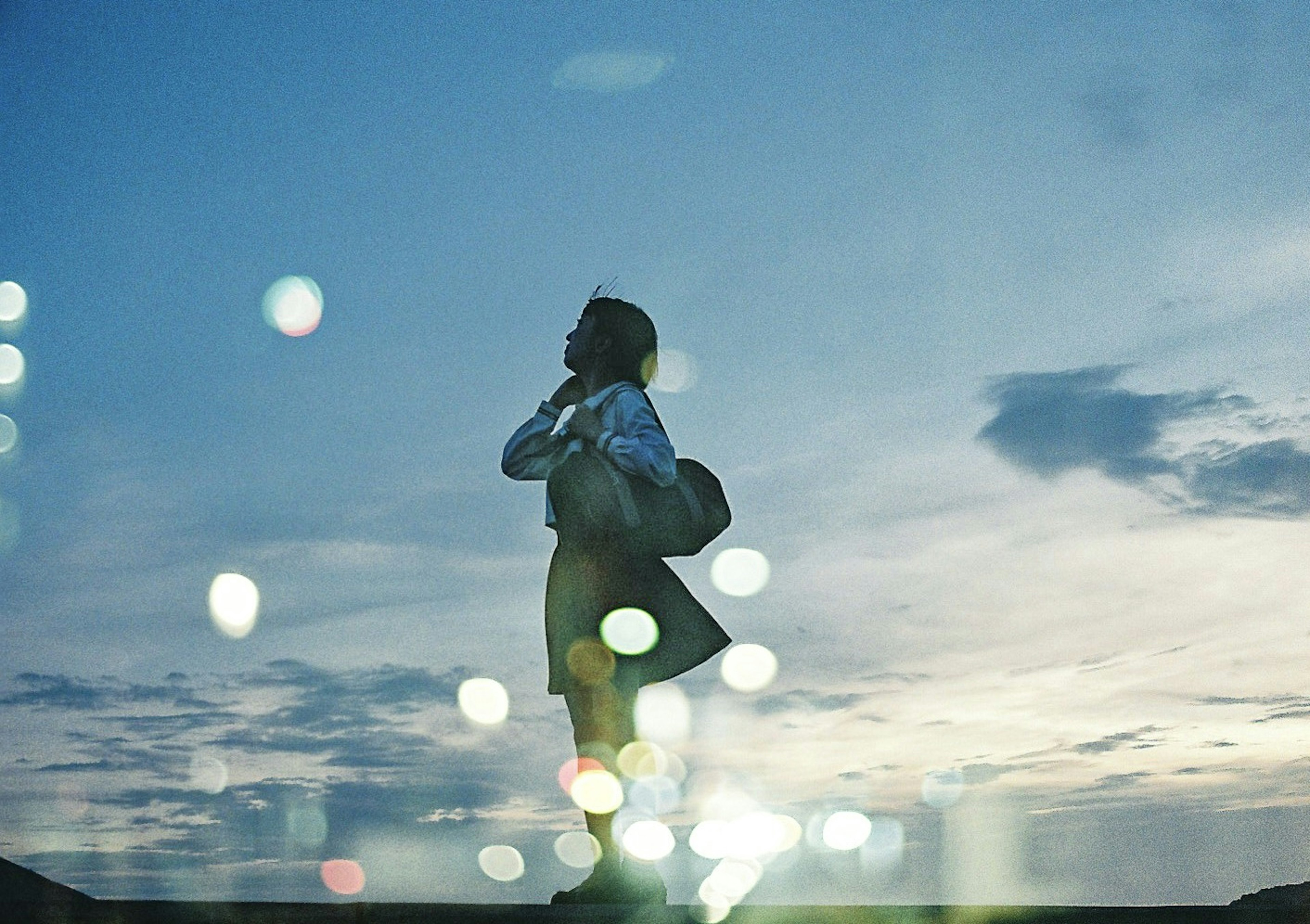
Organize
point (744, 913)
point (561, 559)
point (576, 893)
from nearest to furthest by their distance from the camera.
→ point (744, 913) < point (576, 893) < point (561, 559)

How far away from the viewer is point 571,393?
6316mm

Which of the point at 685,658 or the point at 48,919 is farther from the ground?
the point at 685,658

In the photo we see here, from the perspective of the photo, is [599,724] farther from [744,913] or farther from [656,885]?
[744,913]

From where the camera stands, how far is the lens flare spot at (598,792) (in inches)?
222

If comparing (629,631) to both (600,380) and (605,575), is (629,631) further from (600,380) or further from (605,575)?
(600,380)

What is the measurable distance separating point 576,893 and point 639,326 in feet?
8.80

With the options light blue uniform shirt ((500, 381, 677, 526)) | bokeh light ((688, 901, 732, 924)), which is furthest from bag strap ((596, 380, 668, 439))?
bokeh light ((688, 901, 732, 924))

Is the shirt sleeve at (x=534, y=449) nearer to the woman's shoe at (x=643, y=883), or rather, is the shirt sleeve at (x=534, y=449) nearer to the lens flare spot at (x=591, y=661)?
the lens flare spot at (x=591, y=661)

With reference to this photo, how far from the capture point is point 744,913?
15.3 ft

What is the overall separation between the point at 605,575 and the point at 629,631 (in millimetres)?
294

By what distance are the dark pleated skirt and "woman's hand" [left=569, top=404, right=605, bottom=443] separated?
51 centimetres

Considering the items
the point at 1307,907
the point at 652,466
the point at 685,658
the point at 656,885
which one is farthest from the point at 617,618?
the point at 1307,907

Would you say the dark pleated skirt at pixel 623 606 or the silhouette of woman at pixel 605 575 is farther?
the dark pleated skirt at pixel 623 606

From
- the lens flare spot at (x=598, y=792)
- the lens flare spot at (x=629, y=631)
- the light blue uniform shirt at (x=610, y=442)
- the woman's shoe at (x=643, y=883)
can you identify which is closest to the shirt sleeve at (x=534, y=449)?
the light blue uniform shirt at (x=610, y=442)
